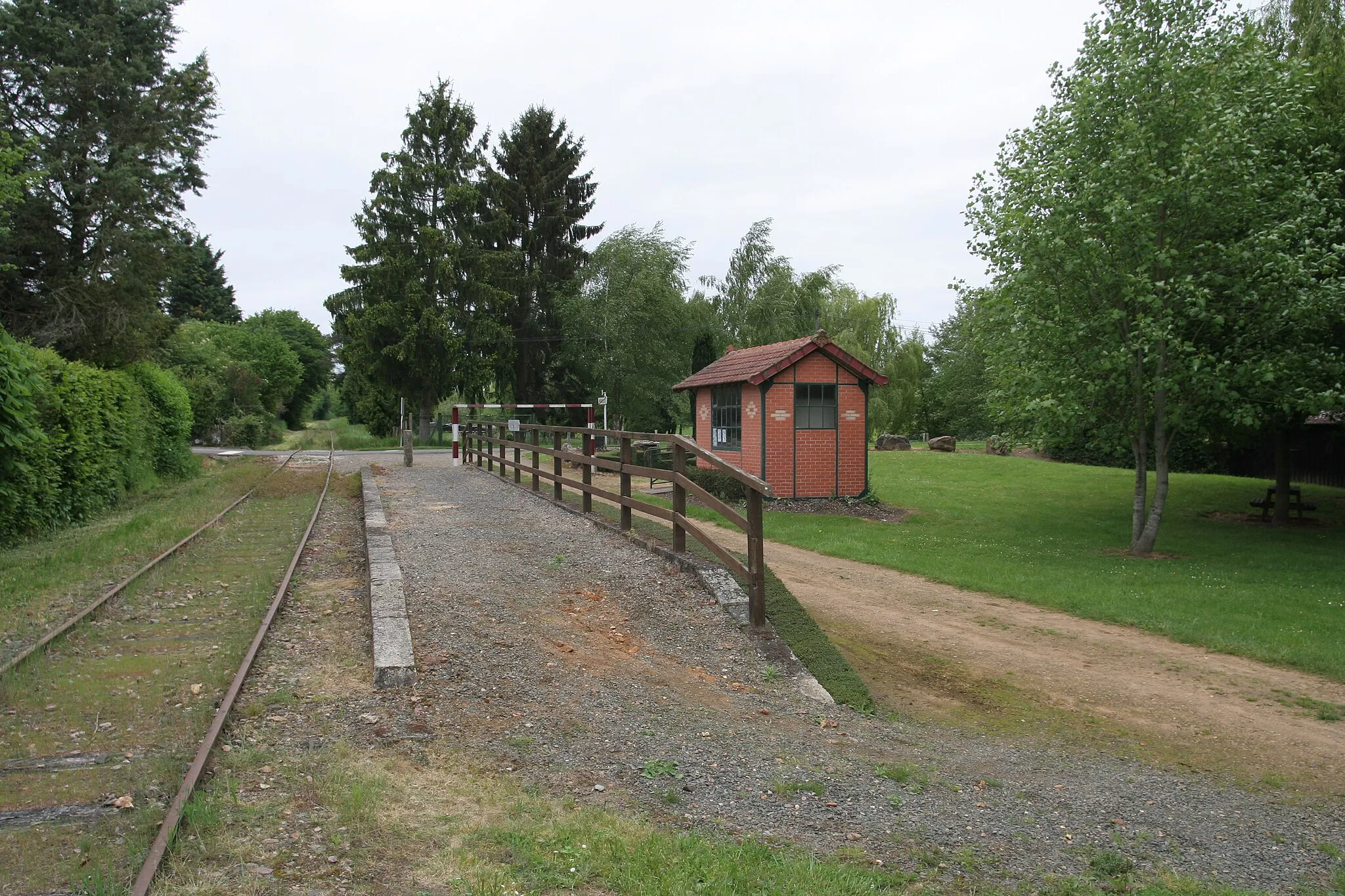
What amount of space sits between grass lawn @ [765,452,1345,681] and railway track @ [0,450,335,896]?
7.96m

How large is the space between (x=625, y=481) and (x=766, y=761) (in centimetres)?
550

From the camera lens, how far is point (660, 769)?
4.22 meters

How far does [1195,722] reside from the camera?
592 centimetres

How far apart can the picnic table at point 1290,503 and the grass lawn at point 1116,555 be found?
0.37 metres

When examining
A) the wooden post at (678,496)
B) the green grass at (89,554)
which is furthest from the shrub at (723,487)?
the wooden post at (678,496)

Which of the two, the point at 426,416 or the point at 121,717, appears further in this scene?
the point at 426,416

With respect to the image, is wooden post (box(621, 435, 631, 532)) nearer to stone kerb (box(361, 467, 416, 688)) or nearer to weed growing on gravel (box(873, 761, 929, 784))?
stone kerb (box(361, 467, 416, 688))

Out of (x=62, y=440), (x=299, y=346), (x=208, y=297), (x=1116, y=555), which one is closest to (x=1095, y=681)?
(x=1116, y=555)

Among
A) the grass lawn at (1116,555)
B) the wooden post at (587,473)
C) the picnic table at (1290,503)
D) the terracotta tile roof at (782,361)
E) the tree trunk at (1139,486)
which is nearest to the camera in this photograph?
the grass lawn at (1116,555)

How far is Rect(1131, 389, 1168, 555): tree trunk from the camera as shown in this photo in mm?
14547

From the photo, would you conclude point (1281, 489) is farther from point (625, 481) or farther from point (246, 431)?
point (246, 431)

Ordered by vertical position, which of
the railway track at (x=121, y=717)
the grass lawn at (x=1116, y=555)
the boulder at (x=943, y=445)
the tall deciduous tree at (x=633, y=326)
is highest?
the tall deciduous tree at (x=633, y=326)

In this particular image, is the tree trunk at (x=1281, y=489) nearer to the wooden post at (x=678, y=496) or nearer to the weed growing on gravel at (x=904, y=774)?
the wooden post at (x=678, y=496)

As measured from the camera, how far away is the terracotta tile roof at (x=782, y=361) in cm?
1900
